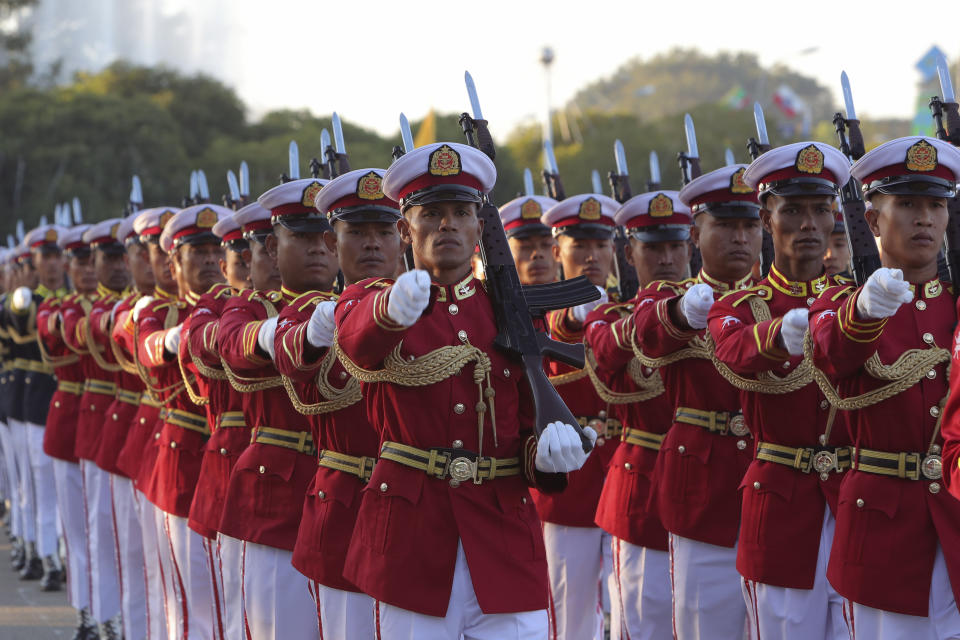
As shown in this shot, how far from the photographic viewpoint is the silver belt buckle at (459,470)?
425 centimetres

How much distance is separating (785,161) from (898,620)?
69.0 inches

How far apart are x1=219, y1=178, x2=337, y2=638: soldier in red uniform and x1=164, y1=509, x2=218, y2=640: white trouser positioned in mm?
1102

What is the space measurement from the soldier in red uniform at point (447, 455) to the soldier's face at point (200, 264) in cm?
308

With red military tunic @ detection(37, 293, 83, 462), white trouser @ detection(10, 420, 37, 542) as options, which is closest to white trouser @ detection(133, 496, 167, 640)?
red military tunic @ detection(37, 293, 83, 462)

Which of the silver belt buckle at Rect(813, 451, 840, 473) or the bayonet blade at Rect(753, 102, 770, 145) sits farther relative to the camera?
the bayonet blade at Rect(753, 102, 770, 145)

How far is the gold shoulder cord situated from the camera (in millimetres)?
4223

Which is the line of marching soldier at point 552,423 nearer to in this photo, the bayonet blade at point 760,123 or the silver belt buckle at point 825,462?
the silver belt buckle at point 825,462

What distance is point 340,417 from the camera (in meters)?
5.13

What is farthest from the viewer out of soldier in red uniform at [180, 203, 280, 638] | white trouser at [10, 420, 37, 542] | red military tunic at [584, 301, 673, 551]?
white trouser at [10, 420, 37, 542]

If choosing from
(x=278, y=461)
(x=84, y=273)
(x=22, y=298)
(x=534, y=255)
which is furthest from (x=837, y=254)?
(x=22, y=298)

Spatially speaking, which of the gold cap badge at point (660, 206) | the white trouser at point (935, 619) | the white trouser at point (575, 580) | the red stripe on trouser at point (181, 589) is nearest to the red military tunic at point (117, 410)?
the red stripe on trouser at point (181, 589)

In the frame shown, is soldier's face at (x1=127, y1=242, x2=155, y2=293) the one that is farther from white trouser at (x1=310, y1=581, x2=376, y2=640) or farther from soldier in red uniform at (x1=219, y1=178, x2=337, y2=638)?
white trouser at (x1=310, y1=581, x2=376, y2=640)

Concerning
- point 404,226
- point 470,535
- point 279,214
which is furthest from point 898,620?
point 279,214

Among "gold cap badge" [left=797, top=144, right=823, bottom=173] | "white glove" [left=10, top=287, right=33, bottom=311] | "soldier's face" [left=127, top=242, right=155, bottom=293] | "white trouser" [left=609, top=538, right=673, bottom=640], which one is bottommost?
"white trouser" [left=609, top=538, right=673, bottom=640]
